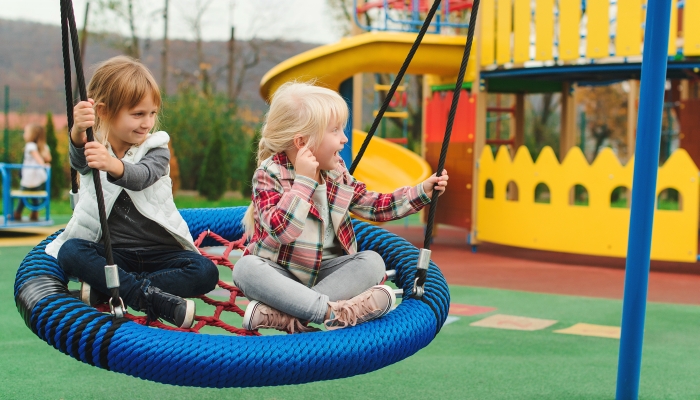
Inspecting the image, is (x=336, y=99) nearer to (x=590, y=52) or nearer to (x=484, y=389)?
(x=484, y=389)

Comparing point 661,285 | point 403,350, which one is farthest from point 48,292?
point 661,285

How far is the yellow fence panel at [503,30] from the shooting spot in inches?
289

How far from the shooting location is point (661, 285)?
554cm

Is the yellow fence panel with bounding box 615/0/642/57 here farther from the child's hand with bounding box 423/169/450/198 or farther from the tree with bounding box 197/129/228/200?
the tree with bounding box 197/129/228/200

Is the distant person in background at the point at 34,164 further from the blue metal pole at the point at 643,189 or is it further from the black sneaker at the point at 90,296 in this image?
the blue metal pole at the point at 643,189

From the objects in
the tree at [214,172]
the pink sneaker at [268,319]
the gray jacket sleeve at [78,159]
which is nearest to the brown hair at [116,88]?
the gray jacket sleeve at [78,159]

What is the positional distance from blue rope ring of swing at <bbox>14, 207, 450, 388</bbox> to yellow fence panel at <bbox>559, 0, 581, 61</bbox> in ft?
18.1

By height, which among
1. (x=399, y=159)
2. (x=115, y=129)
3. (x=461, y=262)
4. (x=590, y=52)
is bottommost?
(x=461, y=262)

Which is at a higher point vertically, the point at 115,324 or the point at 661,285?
the point at 115,324

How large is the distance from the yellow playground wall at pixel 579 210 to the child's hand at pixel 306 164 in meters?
4.92

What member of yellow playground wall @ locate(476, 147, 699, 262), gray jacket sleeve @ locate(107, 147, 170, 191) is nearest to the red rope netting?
gray jacket sleeve @ locate(107, 147, 170, 191)

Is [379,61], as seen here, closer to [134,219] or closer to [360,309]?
[134,219]

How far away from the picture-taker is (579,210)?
6805 mm

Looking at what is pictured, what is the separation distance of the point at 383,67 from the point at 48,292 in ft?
19.2
